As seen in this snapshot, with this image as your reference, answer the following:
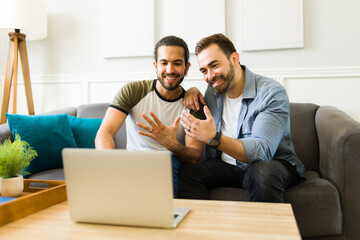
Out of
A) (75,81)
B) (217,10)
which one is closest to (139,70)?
(75,81)

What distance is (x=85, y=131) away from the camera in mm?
2131

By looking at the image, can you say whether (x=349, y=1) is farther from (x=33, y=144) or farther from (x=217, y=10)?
(x=33, y=144)

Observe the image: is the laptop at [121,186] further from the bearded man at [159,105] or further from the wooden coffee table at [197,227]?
the bearded man at [159,105]

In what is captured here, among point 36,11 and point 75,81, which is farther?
point 75,81

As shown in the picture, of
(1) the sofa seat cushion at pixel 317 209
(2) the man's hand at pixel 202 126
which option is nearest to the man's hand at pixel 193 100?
(2) the man's hand at pixel 202 126

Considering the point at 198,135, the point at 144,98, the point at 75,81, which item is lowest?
the point at 198,135

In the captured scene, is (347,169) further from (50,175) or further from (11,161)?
(50,175)

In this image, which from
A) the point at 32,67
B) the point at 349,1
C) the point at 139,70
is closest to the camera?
the point at 349,1

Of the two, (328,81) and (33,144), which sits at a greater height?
(328,81)

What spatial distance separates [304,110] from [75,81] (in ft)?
6.28

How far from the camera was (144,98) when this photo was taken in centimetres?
185

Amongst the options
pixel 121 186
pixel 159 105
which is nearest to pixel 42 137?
pixel 159 105

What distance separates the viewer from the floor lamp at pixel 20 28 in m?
2.46

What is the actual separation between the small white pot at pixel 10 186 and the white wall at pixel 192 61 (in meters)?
1.64
